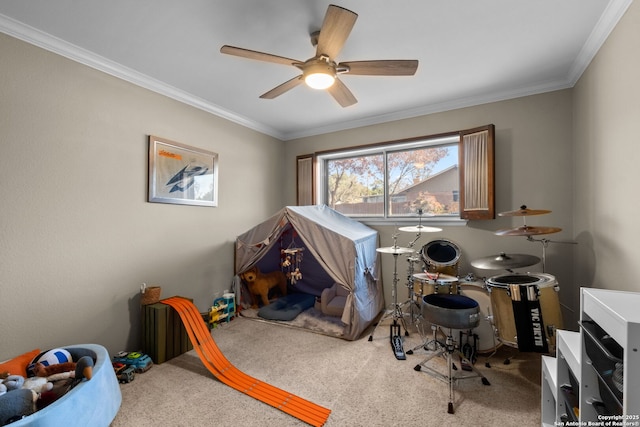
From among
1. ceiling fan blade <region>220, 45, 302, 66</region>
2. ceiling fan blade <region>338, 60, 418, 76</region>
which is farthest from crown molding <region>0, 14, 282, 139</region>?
ceiling fan blade <region>338, 60, 418, 76</region>

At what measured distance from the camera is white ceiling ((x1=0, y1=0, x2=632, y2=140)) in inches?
74.0

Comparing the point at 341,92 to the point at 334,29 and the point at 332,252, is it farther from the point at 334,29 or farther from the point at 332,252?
the point at 332,252

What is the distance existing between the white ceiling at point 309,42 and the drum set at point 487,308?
4.71ft

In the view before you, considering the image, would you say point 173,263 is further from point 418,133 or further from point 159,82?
point 418,133

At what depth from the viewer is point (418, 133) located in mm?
3670

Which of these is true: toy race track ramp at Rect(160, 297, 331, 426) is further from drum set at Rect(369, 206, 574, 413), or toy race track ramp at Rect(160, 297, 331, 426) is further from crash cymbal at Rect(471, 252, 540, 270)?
crash cymbal at Rect(471, 252, 540, 270)

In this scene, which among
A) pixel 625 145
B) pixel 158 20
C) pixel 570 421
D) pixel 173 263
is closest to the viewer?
pixel 570 421

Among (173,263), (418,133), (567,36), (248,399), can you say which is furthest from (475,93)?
(173,263)

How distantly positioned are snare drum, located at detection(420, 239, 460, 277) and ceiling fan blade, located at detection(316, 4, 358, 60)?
2380 mm

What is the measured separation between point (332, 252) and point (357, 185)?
5.34ft

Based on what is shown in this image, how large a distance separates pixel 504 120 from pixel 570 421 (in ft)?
9.60

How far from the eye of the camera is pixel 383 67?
6.43ft

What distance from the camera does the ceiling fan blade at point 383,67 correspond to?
1900 millimetres

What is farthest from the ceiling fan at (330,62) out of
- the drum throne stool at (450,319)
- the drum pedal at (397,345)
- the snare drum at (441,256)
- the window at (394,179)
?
the drum pedal at (397,345)
